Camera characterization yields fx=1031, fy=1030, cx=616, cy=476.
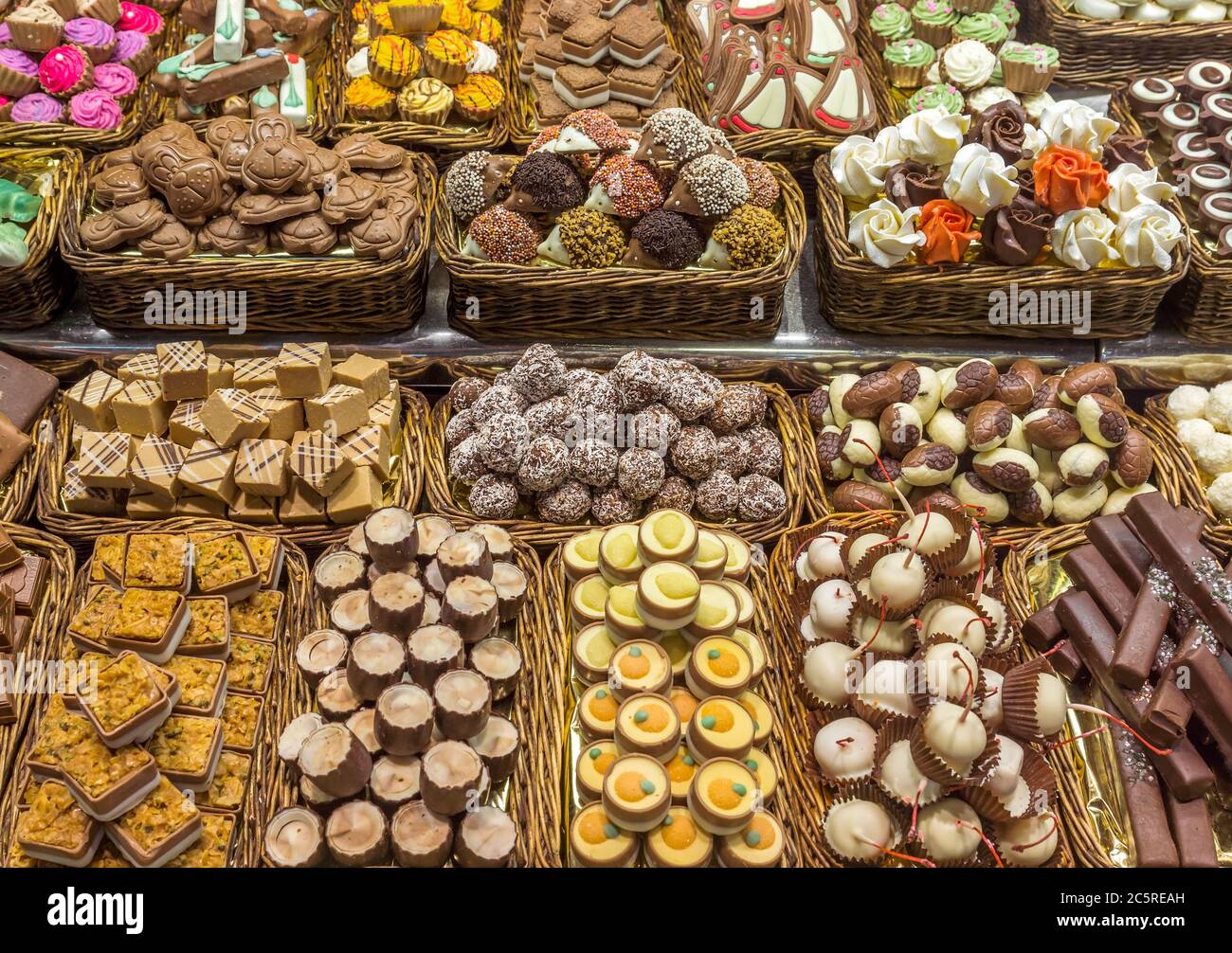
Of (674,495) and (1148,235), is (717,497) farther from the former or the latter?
(1148,235)

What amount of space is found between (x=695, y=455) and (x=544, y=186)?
92cm

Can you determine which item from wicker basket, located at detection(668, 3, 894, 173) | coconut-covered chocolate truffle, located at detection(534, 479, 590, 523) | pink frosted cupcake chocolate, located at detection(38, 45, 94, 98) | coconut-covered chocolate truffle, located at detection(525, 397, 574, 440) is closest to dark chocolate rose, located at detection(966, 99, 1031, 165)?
wicker basket, located at detection(668, 3, 894, 173)

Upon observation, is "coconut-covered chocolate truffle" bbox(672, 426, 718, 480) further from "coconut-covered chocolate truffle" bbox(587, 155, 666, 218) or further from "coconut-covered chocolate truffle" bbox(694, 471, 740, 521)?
"coconut-covered chocolate truffle" bbox(587, 155, 666, 218)

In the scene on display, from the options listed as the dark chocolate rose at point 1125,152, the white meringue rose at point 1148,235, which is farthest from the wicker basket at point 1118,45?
the white meringue rose at point 1148,235

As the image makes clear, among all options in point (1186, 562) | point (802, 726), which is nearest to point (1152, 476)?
point (1186, 562)

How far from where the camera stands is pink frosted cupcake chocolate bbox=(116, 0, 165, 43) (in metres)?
3.69

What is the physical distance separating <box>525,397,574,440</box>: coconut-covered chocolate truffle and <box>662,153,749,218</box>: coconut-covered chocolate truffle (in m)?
0.68

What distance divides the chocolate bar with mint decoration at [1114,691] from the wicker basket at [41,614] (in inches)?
94.3

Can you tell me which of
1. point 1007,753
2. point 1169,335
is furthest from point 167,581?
point 1169,335

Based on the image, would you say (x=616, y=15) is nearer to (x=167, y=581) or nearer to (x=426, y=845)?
(x=167, y=581)

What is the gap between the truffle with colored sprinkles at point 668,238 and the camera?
2957 mm

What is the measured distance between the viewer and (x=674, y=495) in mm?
2783
